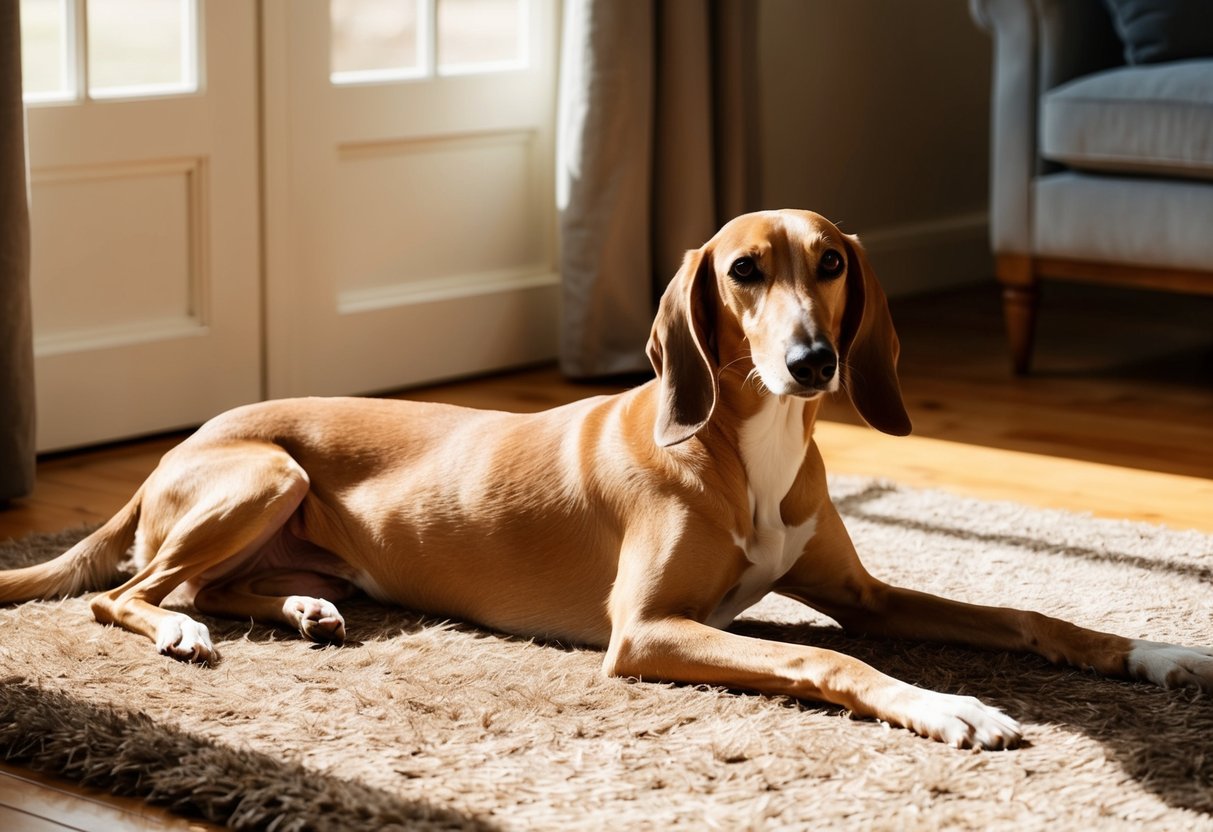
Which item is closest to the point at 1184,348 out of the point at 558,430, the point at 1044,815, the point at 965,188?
the point at 965,188

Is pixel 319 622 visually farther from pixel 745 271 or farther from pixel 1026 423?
pixel 1026 423

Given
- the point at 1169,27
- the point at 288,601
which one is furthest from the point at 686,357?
the point at 1169,27

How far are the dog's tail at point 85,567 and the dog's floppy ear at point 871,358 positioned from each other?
40.2 inches

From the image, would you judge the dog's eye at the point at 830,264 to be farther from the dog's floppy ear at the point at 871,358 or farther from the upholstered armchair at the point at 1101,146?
the upholstered armchair at the point at 1101,146

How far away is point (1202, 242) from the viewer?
12.4 ft

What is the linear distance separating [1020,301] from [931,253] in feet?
4.50

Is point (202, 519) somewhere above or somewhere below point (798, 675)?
above

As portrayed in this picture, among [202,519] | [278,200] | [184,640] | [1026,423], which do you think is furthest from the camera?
[1026,423]

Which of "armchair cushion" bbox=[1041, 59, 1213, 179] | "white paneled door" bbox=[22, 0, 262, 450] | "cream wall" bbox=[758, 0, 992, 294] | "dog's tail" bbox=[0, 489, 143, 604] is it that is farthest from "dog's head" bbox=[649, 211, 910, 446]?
"cream wall" bbox=[758, 0, 992, 294]

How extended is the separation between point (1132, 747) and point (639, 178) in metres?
2.44

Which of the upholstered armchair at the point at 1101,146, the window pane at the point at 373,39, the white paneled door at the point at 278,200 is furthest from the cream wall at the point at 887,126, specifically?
the window pane at the point at 373,39

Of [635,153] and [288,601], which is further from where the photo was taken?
[635,153]

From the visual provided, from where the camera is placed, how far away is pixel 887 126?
5.40 meters

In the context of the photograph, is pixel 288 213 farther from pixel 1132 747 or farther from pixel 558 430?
pixel 1132 747
